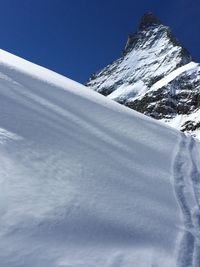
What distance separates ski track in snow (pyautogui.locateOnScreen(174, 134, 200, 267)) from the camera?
3.96 m

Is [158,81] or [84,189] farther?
[158,81]

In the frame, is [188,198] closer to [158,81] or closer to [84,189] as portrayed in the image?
[84,189]

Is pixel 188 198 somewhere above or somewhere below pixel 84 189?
above

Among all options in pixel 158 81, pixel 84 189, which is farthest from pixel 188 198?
pixel 158 81

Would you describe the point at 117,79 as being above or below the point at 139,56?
below

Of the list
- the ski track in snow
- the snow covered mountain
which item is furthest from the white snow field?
the snow covered mountain

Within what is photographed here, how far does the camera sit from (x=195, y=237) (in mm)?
4328

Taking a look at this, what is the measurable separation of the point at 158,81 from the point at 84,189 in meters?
138

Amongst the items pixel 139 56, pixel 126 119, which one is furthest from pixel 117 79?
pixel 126 119

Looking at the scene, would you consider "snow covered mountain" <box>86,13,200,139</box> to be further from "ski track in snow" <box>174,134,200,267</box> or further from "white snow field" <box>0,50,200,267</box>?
"white snow field" <box>0,50,200,267</box>

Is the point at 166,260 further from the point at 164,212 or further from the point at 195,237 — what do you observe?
the point at 164,212

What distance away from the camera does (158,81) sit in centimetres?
14062

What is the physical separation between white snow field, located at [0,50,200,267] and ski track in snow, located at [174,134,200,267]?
13 millimetres

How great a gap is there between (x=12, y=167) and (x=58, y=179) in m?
0.47
